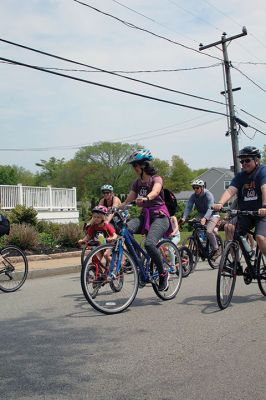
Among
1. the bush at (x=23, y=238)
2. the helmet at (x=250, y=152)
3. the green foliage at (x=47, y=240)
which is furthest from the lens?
the green foliage at (x=47, y=240)

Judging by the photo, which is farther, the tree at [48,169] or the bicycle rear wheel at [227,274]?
the tree at [48,169]

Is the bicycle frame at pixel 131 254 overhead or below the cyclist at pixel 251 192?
below

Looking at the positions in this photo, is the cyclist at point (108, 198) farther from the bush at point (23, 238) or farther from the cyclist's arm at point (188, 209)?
the bush at point (23, 238)

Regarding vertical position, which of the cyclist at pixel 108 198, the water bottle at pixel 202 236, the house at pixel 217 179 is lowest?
the water bottle at pixel 202 236

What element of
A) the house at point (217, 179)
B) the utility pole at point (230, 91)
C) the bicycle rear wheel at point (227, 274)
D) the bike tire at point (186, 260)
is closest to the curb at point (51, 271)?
the bike tire at point (186, 260)

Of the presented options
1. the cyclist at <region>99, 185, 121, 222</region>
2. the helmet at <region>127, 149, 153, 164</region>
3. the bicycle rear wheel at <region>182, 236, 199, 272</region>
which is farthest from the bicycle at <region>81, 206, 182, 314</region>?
the bicycle rear wheel at <region>182, 236, 199, 272</region>

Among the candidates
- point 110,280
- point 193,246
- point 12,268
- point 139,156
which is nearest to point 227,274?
point 110,280

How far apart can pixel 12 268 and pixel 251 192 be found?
422 centimetres

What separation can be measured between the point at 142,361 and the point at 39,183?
123889 mm

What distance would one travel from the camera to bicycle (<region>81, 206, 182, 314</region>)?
6.36 metres

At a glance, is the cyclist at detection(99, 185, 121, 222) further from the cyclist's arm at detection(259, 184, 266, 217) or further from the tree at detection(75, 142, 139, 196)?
the tree at detection(75, 142, 139, 196)

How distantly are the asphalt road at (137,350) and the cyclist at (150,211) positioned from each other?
70cm

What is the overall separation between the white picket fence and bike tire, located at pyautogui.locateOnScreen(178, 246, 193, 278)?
13.2 meters

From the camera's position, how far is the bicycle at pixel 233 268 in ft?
21.2
